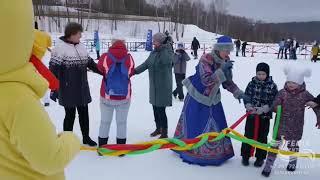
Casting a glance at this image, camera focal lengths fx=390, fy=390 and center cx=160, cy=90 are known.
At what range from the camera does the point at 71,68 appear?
A: 182 inches

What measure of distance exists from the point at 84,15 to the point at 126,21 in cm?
517

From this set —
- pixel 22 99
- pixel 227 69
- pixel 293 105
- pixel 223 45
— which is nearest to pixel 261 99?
pixel 293 105

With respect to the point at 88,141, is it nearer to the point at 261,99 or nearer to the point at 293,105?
the point at 261,99

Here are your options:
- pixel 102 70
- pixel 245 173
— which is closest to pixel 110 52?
pixel 102 70

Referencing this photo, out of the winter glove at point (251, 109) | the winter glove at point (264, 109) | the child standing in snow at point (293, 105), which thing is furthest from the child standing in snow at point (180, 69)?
the child standing in snow at point (293, 105)

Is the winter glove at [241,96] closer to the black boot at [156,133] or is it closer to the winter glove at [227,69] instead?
the winter glove at [227,69]

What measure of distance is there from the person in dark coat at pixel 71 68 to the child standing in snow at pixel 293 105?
86.5 inches

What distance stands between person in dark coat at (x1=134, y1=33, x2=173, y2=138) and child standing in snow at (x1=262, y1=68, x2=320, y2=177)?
1.79 metres

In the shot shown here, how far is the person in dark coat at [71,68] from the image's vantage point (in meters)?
4.55

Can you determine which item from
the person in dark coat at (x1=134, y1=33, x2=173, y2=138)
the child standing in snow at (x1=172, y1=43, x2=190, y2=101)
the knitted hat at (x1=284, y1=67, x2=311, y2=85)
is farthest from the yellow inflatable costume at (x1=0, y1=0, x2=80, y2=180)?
the child standing in snow at (x1=172, y1=43, x2=190, y2=101)

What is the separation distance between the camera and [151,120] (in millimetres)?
6723

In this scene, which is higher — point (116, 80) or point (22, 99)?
point (22, 99)

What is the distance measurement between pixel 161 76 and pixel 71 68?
134 centimetres

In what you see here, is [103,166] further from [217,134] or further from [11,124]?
[11,124]
